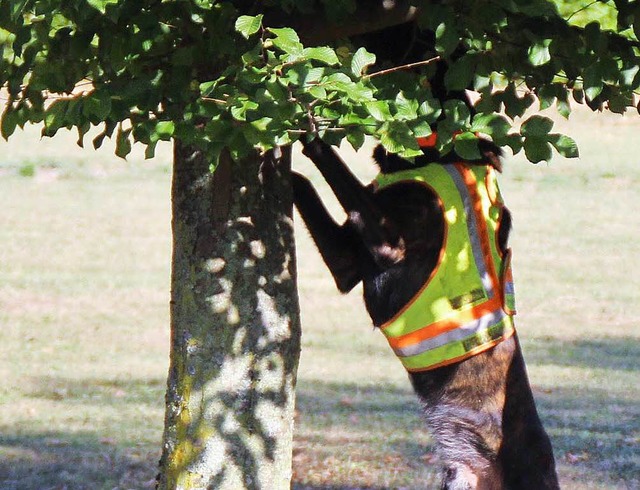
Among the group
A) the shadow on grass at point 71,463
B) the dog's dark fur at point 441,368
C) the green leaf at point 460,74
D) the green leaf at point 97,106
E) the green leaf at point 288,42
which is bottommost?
the shadow on grass at point 71,463

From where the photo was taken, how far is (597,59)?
9.14ft

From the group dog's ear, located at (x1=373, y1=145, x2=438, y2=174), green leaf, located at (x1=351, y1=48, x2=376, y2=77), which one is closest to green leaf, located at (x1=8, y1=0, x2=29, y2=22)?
green leaf, located at (x1=351, y1=48, x2=376, y2=77)

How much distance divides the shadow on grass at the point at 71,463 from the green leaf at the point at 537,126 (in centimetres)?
345

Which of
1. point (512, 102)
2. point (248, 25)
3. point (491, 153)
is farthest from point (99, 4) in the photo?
point (491, 153)

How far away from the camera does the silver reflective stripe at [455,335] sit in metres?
4.07

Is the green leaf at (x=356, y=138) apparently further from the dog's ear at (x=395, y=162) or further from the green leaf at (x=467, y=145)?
the dog's ear at (x=395, y=162)

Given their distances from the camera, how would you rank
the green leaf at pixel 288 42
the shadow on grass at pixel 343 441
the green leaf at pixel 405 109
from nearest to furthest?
the green leaf at pixel 288 42 < the green leaf at pixel 405 109 < the shadow on grass at pixel 343 441

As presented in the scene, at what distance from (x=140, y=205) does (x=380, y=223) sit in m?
11.2

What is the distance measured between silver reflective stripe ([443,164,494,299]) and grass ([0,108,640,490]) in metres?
1.83

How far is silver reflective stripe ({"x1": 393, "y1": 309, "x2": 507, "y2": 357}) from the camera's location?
4070 mm

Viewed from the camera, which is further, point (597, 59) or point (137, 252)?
point (137, 252)

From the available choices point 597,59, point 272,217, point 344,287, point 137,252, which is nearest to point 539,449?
point 344,287

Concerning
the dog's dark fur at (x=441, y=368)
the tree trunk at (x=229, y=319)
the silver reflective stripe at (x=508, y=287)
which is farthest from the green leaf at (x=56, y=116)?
the silver reflective stripe at (x=508, y=287)

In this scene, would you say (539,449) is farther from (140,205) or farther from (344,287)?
(140,205)
